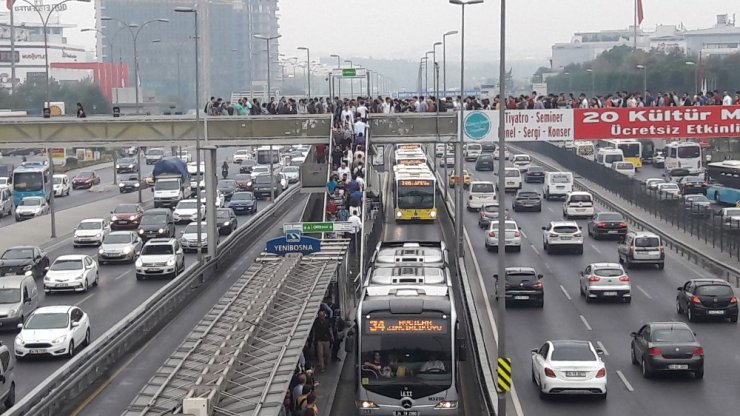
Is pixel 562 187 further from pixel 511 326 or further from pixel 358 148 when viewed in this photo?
pixel 511 326

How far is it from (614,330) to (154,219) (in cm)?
2826

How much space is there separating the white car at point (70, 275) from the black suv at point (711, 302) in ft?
66.5

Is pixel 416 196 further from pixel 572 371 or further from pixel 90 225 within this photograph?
pixel 572 371

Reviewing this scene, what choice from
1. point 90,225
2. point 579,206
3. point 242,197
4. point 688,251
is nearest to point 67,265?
point 90,225

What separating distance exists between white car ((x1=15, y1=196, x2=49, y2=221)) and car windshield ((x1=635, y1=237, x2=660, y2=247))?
36768 mm

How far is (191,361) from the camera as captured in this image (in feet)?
67.1

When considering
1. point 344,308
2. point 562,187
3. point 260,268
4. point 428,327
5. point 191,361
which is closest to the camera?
point 191,361

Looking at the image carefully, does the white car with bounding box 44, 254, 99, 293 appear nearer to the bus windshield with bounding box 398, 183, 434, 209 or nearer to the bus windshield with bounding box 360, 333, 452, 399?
the bus windshield with bounding box 398, 183, 434, 209

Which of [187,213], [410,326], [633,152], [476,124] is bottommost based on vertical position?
[187,213]

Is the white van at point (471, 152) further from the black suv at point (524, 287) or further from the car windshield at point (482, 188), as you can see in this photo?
the black suv at point (524, 287)

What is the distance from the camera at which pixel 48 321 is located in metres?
31.6

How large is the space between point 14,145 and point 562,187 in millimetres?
37265

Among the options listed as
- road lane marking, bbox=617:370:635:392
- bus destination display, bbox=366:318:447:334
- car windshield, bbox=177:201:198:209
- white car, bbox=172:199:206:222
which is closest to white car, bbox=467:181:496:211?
white car, bbox=172:199:206:222

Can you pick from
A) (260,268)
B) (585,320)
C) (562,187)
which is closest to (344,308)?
(260,268)
